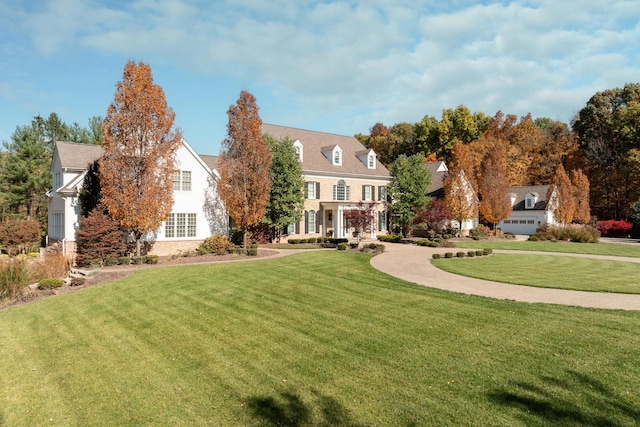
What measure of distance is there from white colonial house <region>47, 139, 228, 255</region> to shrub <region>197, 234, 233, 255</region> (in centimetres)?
87

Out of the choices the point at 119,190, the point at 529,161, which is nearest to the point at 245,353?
the point at 119,190

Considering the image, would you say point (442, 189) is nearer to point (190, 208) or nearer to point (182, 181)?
point (190, 208)

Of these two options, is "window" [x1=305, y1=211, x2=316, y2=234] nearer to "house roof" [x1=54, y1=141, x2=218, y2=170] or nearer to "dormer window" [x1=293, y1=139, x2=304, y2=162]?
"dormer window" [x1=293, y1=139, x2=304, y2=162]

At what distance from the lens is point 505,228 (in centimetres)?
5062

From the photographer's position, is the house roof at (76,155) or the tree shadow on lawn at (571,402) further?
the house roof at (76,155)

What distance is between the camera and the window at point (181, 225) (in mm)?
25469

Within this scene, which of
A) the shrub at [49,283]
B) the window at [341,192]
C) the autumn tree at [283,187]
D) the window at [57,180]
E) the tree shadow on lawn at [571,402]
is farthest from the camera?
the window at [341,192]

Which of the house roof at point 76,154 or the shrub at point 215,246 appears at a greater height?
the house roof at point 76,154

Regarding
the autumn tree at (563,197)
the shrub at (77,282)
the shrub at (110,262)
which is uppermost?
the autumn tree at (563,197)

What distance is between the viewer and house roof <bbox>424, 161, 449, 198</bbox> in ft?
145

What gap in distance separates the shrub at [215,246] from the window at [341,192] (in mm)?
14352

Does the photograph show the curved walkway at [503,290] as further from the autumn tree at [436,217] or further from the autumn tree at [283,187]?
the autumn tree at [283,187]

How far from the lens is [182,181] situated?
1027 inches

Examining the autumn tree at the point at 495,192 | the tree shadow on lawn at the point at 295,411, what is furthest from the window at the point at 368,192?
the tree shadow on lawn at the point at 295,411
